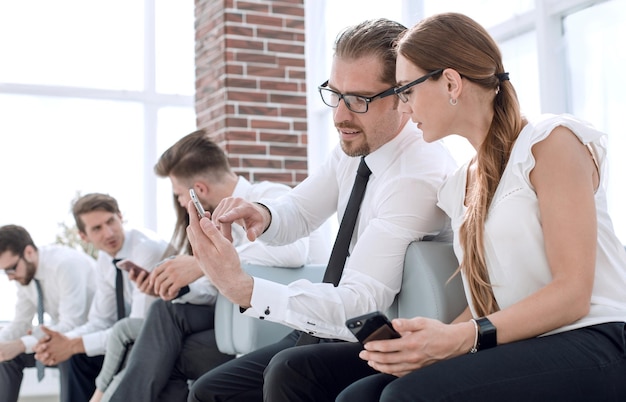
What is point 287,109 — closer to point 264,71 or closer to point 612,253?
point 264,71

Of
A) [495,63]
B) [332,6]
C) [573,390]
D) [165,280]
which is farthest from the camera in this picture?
[332,6]

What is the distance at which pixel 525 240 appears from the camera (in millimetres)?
1551

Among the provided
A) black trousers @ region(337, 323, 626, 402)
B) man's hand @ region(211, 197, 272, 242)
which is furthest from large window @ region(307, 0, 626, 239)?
black trousers @ region(337, 323, 626, 402)

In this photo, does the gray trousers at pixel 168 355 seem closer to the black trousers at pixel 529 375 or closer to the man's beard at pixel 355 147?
the man's beard at pixel 355 147

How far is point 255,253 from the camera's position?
281 centimetres

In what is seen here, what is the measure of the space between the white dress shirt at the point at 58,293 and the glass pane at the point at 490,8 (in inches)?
96.2

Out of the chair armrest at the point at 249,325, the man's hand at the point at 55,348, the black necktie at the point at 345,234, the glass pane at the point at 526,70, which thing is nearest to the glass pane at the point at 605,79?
the glass pane at the point at 526,70

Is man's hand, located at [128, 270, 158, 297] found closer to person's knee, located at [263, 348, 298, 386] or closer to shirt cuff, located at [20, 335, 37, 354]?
person's knee, located at [263, 348, 298, 386]

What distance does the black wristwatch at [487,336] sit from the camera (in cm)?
146

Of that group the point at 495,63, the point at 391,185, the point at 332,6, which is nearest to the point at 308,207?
the point at 391,185

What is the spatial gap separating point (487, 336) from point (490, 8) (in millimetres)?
2858

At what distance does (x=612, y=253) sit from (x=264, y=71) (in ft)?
12.2

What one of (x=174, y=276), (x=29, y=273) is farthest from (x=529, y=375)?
(x=29, y=273)

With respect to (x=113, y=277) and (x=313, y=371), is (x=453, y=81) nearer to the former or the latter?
(x=313, y=371)
